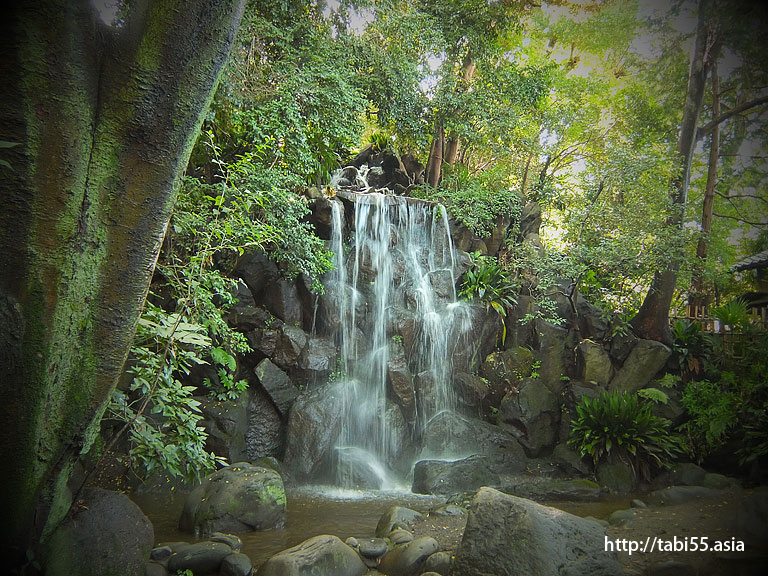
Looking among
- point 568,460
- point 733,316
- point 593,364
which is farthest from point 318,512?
point 733,316

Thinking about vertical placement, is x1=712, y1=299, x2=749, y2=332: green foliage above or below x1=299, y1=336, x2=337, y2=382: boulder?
above

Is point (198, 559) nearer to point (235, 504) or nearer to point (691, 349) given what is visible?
point (235, 504)

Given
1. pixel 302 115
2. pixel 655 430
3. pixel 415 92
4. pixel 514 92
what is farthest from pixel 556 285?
pixel 302 115

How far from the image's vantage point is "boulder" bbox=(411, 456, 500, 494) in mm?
7289

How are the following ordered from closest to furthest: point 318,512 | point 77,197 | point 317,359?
point 77,197
point 318,512
point 317,359

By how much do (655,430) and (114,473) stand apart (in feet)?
32.2

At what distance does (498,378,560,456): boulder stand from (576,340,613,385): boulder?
101cm

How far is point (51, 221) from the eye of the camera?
2195mm

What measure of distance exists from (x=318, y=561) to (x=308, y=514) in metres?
2.26

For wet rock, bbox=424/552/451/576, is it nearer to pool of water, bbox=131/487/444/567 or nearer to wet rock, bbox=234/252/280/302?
pool of water, bbox=131/487/444/567

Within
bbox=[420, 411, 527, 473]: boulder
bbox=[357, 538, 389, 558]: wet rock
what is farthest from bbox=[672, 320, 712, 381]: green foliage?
bbox=[357, 538, 389, 558]: wet rock

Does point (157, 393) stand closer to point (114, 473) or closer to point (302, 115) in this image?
point (114, 473)

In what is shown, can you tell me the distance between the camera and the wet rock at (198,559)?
403cm

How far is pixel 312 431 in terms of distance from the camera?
324 inches
